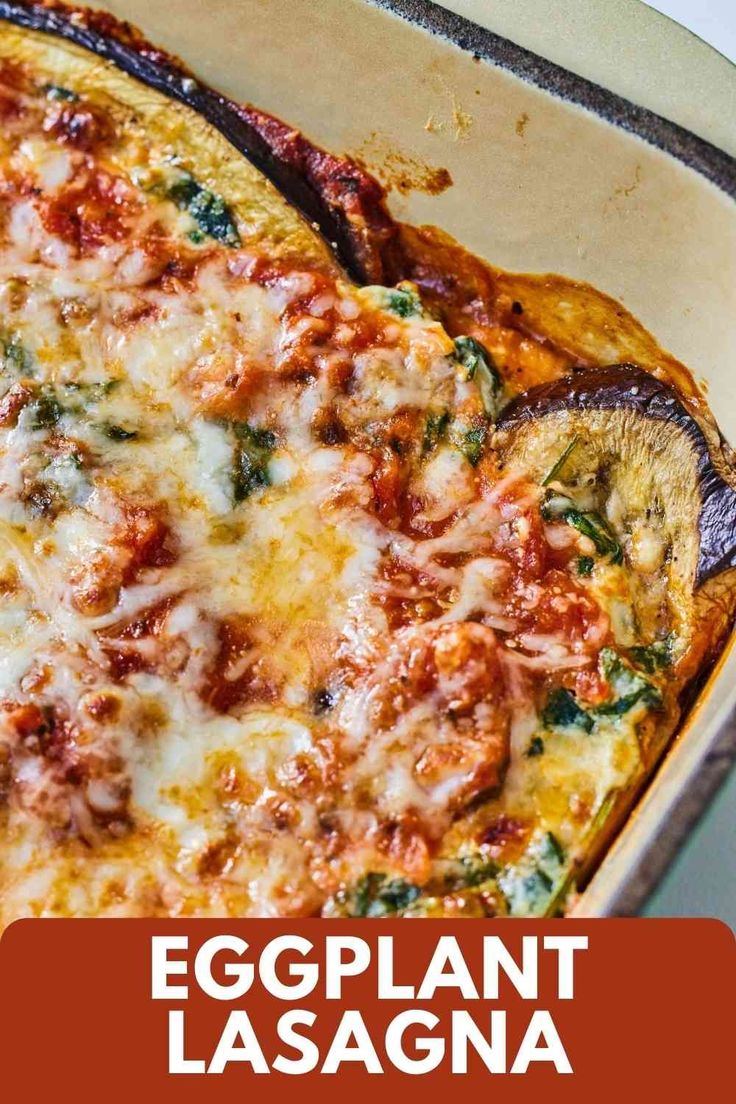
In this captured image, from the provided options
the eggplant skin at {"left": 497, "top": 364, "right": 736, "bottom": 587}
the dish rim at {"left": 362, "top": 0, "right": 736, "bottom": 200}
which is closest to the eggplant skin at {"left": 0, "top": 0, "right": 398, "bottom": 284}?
the dish rim at {"left": 362, "top": 0, "right": 736, "bottom": 200}

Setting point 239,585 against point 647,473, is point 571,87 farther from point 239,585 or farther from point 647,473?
point 239,585

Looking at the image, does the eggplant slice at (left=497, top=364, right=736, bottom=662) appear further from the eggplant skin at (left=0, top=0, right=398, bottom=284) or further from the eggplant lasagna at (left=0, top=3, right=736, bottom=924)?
the eggplant skin at (left=0, top=0, right=398, bottom=284)

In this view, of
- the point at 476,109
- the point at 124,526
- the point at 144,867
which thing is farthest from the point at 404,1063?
the point at 476,109

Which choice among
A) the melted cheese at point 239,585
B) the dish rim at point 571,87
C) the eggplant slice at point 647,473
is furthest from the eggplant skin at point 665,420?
the dish rim at point 571,87

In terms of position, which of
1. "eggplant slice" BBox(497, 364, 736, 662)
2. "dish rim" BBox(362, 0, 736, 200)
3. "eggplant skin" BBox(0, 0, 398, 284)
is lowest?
"eggplant slice" BBox(497, 364, 736, 662)

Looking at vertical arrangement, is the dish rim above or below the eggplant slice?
above

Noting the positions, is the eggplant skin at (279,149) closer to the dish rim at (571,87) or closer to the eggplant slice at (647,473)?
the dish rim at (571,87)

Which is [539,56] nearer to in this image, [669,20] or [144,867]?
[669,20]
